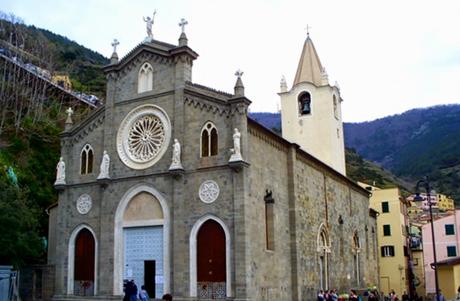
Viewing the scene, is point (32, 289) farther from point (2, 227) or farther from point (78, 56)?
point (78, 56)

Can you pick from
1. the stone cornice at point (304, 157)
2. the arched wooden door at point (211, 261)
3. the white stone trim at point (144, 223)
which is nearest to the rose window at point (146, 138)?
the white stone trim at point (144, 223)

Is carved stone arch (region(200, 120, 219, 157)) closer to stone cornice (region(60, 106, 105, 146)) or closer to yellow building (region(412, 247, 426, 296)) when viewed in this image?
stone cornice (region(60, 106, 105, 146))

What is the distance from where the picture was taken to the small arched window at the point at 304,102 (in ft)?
158

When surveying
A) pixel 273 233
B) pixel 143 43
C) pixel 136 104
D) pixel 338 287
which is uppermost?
pixel 143 43

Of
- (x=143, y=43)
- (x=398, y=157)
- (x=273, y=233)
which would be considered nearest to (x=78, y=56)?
(x=143, y=43)

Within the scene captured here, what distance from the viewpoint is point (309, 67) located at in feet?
162

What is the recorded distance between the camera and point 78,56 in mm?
95562

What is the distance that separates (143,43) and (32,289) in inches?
629

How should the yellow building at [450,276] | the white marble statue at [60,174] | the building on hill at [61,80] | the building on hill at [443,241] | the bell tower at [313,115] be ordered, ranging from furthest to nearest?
the building on hill at [61,80]
the building on hill at [443,241]
the bell tower at [313,115]
the yellow building at [450,276]
the white marble statue at [60,174]

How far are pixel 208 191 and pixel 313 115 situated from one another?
882 inches

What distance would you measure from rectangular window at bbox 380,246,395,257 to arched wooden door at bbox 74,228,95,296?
119 ft

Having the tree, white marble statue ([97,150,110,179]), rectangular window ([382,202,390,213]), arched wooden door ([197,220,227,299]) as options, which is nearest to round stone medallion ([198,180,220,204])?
arched wooden door ([197,220,227,299])

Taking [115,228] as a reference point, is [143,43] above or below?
above

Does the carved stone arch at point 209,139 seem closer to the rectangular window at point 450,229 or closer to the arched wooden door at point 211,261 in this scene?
the arched wooden door at point 211,261
